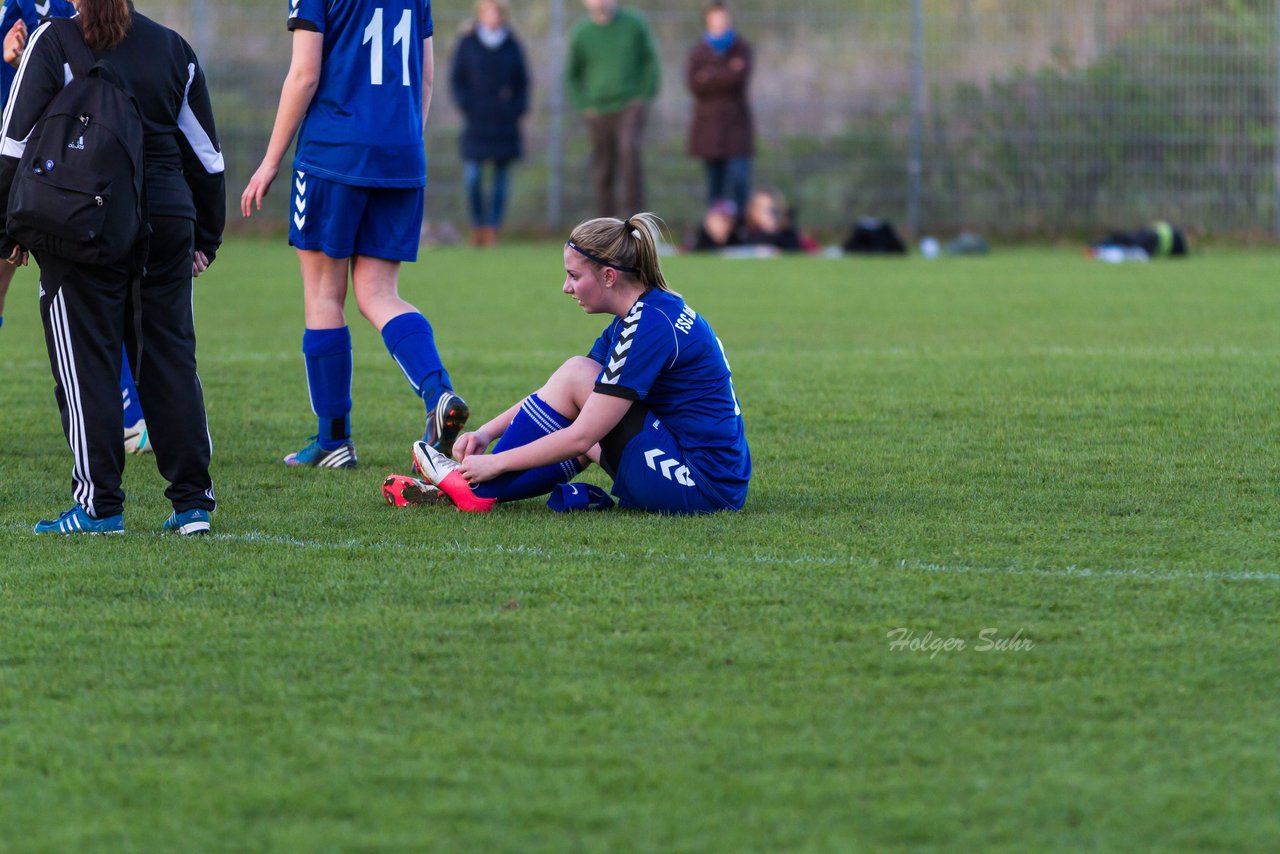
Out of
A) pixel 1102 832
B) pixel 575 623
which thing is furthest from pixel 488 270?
pixel 1102 832

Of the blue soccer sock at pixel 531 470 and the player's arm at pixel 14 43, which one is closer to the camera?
the blue soccer sock at pixel 531 470

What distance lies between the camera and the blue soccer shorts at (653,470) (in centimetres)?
528

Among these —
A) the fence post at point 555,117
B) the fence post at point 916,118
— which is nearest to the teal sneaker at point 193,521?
the fence post at point 555,117

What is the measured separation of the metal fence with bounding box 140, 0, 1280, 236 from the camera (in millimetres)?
19672

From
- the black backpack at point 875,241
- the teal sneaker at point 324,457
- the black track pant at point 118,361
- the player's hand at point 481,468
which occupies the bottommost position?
the black backpack at point 875,241

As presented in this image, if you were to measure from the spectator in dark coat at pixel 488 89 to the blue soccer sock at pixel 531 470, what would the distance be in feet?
45.4

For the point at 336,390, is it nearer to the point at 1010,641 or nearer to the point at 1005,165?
the point at 1010,641

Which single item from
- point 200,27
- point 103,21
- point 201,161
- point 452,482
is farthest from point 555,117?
point 103,21

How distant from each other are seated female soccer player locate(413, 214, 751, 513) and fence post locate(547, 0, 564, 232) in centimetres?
1501

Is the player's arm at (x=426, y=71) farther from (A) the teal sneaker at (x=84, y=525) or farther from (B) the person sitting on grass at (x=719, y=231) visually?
(B) the person sitting on grass at (x=719, y=231)

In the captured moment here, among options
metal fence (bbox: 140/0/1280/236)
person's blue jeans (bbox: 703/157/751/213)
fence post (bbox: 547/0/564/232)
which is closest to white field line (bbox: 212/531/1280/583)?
person's blue jeans (bbox: 703/157/751/213)

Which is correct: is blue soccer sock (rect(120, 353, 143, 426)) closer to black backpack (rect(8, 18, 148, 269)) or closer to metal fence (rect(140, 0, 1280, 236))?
black backpack (rect(8, 18, 148, 269))

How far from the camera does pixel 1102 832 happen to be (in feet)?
9.55

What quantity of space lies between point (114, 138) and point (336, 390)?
1903mm
